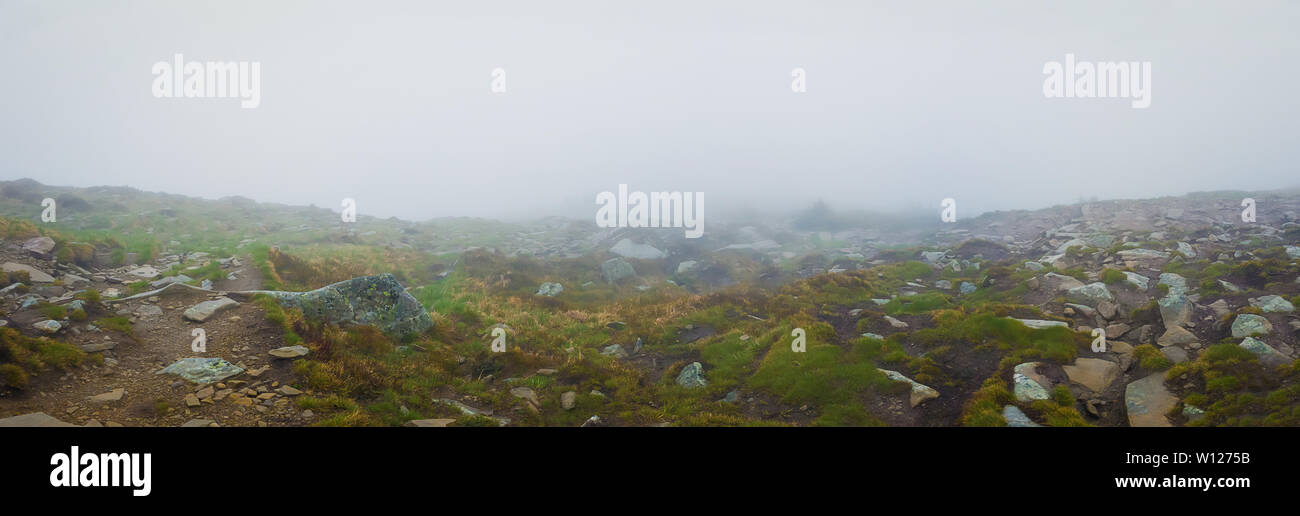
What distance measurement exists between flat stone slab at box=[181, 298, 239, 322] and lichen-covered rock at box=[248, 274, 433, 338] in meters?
0.97

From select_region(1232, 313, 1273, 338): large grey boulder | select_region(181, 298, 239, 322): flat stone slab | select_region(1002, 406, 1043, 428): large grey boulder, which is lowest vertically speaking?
select_region(1002, 406, 1043, 428): large grey boulder

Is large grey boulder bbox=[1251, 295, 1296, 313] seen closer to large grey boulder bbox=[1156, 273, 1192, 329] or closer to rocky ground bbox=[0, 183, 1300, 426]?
rocky ground bbox=[0, 183, 1300, 426]

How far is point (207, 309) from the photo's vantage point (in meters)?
13.4

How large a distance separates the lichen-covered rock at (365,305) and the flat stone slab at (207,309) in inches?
38.3

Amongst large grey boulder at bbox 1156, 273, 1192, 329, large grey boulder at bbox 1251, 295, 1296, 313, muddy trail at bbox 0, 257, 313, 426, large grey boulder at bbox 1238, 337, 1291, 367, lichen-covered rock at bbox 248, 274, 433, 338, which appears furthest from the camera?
lichen-covered rock at bbox 248, 274, 433, 338

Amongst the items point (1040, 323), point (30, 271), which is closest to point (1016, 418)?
point (1040, 323)

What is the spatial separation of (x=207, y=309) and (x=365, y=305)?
4053 millimetres

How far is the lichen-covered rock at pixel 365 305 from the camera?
14898mm

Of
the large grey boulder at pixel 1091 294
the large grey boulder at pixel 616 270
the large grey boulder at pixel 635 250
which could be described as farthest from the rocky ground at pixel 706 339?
the large grey boulder at pixel 635 250

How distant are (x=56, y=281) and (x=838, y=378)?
25406mm

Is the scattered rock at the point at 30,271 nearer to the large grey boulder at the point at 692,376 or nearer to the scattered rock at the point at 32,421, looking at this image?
the scattered rock at the point at 32,421

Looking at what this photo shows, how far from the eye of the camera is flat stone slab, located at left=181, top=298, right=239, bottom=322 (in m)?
12.9

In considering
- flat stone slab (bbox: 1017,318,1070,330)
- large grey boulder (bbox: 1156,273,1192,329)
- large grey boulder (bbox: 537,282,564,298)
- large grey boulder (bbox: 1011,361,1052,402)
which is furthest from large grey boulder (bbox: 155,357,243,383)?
large grey boulder (bbox: 1156,273,1192,329)

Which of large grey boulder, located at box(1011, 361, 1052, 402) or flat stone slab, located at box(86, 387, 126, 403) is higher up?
flat stone slab, located at box(86, 387, 126, 403)
